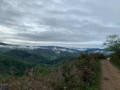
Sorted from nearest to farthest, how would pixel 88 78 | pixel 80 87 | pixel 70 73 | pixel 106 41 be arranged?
pixel 80 87 < pixel 70 73 < pixel 88 78 < pixel 106 41

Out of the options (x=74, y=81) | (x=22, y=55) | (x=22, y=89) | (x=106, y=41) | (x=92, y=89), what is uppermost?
(x=106, y=41)

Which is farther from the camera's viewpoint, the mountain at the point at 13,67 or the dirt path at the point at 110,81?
the dirt path at the point at 110,81

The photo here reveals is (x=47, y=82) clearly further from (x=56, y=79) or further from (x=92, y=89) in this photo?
(x=92, y=89)

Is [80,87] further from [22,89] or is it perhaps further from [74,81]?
[22,89]

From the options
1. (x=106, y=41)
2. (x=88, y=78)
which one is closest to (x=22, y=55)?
(x=106, y=41)

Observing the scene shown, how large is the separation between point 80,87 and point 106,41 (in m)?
32.4

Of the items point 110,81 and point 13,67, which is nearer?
point 13,67

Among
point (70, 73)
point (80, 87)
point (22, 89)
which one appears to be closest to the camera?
point (22, 89)

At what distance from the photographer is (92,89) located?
6957mm

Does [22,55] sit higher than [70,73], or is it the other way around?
[70,73]

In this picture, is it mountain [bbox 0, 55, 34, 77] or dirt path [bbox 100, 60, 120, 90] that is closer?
mountain [bbox 0, 55, 34, 77]

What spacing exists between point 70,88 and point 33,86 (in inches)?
101

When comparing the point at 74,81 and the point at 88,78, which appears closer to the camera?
the point at 74,81

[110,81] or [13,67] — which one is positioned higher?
[13,67]
